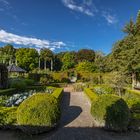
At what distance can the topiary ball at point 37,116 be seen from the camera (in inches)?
248

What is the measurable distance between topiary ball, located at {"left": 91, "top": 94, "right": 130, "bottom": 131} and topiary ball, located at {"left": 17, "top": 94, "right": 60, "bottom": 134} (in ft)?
5.77

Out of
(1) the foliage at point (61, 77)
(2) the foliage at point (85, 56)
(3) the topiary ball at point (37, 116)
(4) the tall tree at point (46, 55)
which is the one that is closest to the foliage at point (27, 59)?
(4) the tall tree at point (46, 55)

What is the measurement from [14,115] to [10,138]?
0.97 metres

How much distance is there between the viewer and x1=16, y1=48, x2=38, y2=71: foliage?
163ft

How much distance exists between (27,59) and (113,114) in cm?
4561

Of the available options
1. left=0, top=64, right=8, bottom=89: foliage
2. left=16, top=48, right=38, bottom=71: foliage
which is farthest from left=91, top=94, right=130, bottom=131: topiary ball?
left=16, top=48, right=38, bottom=71: foliage

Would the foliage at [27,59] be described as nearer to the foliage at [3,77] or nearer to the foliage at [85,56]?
the foliage at [85,56]

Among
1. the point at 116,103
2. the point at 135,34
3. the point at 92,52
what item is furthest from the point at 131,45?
the point at 92,52

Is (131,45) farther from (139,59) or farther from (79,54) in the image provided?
(79,54)

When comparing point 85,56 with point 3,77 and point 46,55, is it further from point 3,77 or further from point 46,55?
point 3,77

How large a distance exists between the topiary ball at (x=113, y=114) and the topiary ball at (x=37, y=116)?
5.77 feet

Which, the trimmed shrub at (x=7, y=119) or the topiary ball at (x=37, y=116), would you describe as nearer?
the topiary ball at (x=37, y=116)

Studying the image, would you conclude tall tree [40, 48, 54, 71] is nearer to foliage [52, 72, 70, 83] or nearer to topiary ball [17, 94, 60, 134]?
foliage [52, 72, 70, 83]

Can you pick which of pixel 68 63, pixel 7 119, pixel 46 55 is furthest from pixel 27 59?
pixel 7 119
